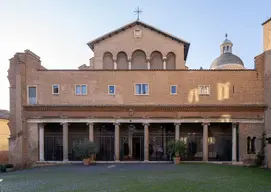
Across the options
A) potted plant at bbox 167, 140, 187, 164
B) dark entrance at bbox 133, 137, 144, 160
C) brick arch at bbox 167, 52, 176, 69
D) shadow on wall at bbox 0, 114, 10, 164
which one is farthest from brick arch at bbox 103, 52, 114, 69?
shadow on wall at bbox 0, 114, 10, 164

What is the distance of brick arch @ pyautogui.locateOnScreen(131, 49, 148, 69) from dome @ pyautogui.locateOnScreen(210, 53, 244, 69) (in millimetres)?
20762

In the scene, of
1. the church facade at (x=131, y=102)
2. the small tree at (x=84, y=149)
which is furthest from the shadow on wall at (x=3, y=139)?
the small tree at (x=84, y=149)

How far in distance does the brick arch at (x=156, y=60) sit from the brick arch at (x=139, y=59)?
0.83 m

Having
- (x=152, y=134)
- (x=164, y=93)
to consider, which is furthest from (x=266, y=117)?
(x=152, y=134)

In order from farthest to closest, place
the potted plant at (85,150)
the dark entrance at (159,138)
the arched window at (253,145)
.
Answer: the dark entrance at (159,138) → the arched window at (253,145) → the potted plant at (85,150)

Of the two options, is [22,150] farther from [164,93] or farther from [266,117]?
[266,117]

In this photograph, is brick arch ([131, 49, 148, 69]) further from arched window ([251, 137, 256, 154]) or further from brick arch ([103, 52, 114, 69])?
arched window ([251, 137, 256, 154])

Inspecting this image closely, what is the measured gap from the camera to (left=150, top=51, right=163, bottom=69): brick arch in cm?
2664

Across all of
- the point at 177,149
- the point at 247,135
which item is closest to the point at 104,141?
the point at 177,149

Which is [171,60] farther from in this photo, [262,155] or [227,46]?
[227,46]

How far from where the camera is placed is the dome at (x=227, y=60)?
40594mm

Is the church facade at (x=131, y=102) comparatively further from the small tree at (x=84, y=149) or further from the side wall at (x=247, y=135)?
the small tree at (x=84, y=149)

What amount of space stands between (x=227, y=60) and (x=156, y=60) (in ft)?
70.9

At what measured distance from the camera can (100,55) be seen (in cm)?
2641
